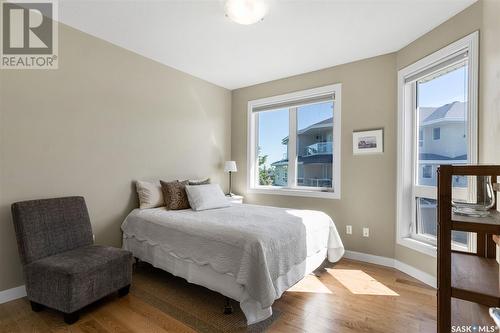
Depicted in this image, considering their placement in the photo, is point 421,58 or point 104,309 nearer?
point 104,309

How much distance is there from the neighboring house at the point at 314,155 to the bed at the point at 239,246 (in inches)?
37.5

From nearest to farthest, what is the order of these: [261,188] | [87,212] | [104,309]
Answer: [104,309] → [87,212] → [261,188]

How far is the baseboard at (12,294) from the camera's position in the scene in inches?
84.1

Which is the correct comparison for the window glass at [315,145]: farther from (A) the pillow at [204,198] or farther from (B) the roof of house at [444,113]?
(A) the pillow at [204,198]

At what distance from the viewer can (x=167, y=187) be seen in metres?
3.08

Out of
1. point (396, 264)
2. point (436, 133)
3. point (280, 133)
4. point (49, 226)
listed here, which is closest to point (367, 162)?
point (436, 133)

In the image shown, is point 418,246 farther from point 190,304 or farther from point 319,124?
point 190,304

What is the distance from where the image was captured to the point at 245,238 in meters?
1.94

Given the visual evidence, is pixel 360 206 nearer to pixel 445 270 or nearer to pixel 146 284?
pixel 445 270

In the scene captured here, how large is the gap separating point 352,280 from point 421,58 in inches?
97.4

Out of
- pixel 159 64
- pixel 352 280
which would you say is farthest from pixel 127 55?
pixel 352 280

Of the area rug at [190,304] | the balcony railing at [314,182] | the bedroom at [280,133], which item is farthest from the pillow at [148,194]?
the balcony railing at [314,182]

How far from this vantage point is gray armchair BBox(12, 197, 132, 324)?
6.12 feet

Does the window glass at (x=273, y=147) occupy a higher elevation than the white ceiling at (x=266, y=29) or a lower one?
lower
